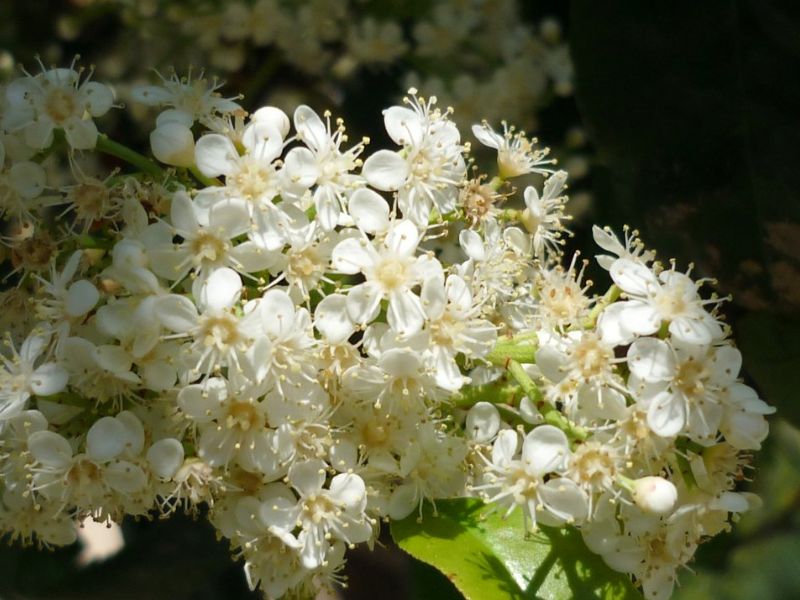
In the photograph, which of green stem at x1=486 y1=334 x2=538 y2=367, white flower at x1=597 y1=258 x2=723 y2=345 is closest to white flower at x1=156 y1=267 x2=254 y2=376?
green stem at x1=486 y1=334 x2=538 y2=367

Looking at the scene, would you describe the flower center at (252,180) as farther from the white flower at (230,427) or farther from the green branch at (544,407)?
the green branch at (544,407)

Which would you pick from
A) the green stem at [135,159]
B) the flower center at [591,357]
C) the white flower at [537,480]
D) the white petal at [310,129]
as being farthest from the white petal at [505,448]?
the green stem at [135,159]

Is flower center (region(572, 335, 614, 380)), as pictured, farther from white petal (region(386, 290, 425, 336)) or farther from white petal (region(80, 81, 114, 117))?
white petal (region(80, 81, 114, 117))

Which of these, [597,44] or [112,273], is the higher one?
[597,44]

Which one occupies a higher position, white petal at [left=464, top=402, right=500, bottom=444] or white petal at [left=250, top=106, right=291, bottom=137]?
white petal at [left=250, top=106, right=291, bottom=137]

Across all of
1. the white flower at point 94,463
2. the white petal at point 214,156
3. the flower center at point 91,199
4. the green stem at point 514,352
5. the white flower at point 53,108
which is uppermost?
the white petal at point 214,156

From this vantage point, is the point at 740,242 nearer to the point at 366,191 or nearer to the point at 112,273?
the point at 366,191

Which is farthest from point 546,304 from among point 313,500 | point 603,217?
point 603,217
